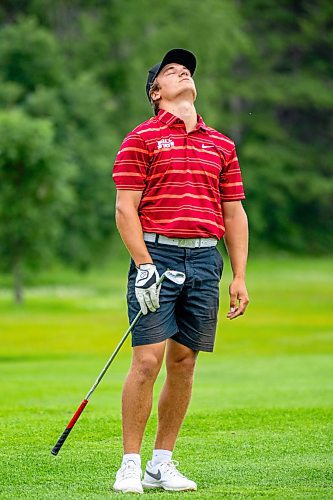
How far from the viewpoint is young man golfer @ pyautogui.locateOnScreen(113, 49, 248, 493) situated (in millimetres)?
6141

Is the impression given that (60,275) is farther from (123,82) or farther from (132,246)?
(132,246)

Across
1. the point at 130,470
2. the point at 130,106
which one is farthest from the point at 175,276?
the point at 130,106

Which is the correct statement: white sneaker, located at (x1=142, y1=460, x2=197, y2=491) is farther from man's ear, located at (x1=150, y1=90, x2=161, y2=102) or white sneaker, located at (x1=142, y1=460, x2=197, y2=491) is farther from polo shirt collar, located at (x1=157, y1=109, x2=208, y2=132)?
man's ear, located at (x1=150, y1=90, x2=161, y2=102)

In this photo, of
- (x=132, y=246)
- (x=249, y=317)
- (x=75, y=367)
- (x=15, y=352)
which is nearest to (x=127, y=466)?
(x=132, y=246)

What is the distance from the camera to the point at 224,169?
6.46 metres

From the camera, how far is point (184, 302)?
248 inches

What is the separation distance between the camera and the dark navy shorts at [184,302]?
6.16 m

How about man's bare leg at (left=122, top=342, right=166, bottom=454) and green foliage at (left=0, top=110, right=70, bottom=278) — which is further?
green foliage at (left=0, top=110, right=70, bottom=278)

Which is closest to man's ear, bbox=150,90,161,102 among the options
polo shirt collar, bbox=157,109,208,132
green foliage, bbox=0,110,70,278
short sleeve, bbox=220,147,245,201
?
polo shirt collar, bbox=157,109,208,132

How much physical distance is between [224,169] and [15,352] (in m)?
15.0

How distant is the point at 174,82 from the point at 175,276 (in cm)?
102

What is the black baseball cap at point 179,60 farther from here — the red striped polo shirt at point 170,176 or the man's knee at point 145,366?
the man's knee at point 145,366

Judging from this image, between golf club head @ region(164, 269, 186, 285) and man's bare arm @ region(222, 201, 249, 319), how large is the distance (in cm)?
39

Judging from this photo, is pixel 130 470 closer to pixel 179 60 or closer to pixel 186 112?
pixel 186 112
